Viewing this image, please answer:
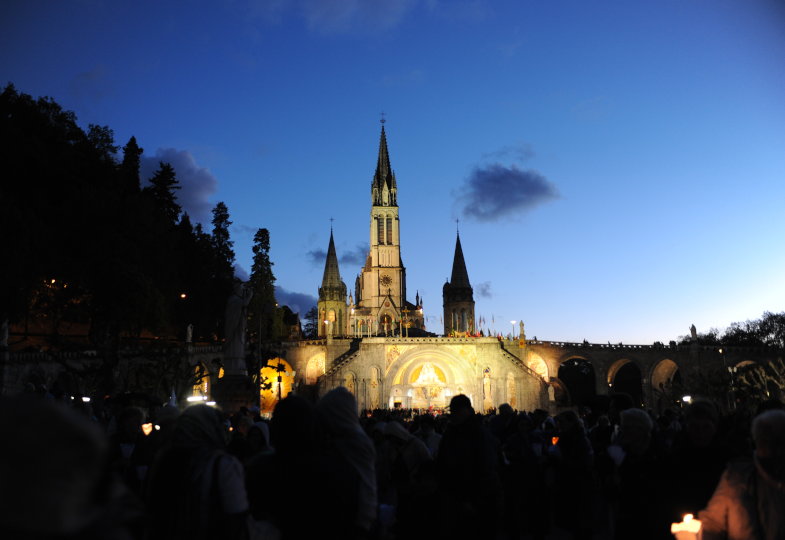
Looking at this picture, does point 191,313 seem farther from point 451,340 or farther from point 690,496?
point 690,496

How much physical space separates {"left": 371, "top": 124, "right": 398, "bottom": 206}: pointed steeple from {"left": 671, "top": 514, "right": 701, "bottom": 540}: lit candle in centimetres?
7441

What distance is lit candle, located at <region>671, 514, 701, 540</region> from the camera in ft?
11.5

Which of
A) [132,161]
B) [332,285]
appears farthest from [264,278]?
[332,285]

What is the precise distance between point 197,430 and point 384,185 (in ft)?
247

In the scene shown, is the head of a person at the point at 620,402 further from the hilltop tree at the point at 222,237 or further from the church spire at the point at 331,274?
the church spire at the point at 331,274

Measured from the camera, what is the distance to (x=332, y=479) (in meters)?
2.99

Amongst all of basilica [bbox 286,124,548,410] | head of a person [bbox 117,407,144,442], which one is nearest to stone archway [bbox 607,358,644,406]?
basilica [bbox 286,124,548,410]

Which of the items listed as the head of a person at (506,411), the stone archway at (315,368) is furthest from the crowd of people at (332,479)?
the stone archway at (315,368)

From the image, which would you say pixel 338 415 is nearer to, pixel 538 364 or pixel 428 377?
pixel 428 377

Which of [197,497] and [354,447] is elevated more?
[354,447]

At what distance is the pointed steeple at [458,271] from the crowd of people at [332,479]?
215 ft

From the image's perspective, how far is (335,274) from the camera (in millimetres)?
74562

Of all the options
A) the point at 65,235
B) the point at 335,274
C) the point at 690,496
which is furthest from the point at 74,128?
the point at 335,274

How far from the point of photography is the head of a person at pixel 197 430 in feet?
10.9
